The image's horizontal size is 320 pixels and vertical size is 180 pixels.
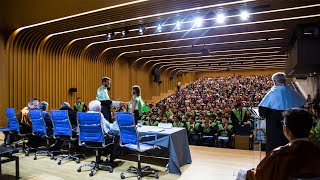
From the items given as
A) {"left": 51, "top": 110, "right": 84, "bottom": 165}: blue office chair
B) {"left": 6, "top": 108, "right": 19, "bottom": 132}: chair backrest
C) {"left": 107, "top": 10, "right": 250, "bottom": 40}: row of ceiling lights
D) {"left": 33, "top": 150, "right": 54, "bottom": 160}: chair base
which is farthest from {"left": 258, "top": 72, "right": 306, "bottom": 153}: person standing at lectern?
{"left": 6, "top": 108, "right": 19, "bottom": 132}: chair backrest

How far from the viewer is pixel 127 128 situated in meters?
4.02

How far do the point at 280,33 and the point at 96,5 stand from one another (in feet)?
20.9

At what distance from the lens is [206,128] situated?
6.70 meters

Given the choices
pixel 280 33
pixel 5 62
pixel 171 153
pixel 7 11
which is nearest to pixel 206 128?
pixel 171 153

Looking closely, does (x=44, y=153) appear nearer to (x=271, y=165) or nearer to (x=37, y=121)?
(x=37, y=121)

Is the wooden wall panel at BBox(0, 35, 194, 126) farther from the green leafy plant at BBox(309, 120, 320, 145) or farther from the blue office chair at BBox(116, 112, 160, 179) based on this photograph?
the green leafy plant at BBox(309, 120, 320, 145)

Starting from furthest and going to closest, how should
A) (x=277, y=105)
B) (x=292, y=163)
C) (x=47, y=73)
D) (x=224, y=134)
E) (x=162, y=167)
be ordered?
1. (x=47, y=73)
2. (x=224, y=134)
3. (x=162, y=167)
4. (x=277, y=105)
5. (x=292, y=163)

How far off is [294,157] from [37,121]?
16.5ft

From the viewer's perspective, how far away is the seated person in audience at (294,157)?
1.46 meters

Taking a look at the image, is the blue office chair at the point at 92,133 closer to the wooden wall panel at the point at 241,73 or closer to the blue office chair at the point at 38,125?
the blue office chair at the point at 38,125

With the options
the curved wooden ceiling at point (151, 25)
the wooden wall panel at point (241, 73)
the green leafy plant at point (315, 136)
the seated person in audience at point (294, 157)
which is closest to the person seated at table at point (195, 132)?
the curved wooden ceiling at point (151, 25)

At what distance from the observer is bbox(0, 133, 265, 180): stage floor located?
13.1ft

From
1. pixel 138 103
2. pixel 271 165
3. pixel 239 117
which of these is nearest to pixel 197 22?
pixel 239 117

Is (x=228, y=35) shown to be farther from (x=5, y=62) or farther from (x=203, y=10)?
(x=5, y=62)
